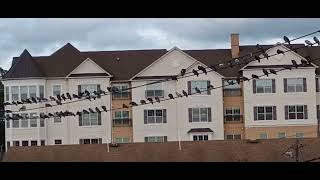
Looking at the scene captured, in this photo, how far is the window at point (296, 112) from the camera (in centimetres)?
2461

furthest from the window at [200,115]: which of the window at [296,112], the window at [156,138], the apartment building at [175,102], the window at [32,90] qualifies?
the window at [32,90]

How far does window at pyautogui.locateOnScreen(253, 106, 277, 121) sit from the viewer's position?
2439cm

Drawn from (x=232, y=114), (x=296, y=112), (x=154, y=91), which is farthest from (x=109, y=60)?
(x=296, y=112)

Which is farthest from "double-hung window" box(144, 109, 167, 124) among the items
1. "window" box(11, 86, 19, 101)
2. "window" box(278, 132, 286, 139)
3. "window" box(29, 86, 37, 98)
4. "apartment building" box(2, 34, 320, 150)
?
"window" box(11, 86, 19, 101)

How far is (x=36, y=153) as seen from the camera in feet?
56.9

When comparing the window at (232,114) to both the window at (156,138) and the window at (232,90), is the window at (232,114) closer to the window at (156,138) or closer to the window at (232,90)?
the window at (232,90)

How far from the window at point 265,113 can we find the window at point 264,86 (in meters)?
0.72

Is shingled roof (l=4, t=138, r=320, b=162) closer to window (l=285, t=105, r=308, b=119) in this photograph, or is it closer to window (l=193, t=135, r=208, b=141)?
window (l=193, t=135, r=208, b=141)

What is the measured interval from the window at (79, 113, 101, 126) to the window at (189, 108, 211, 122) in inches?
154
